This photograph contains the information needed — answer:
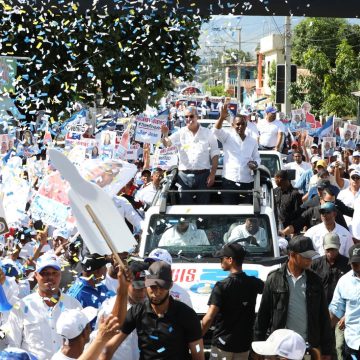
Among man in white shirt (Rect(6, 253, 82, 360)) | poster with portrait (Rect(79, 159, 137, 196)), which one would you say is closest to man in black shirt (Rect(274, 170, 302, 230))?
poster with portrait (Rect(79, 159, 137, 196))

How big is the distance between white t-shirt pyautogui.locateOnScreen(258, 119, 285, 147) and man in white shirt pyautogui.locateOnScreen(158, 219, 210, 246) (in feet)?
32.3

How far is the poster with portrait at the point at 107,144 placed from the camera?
55.2 feet

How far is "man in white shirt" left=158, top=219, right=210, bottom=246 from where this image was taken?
10906 millimetres

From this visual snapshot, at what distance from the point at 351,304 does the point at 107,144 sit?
9.05 m

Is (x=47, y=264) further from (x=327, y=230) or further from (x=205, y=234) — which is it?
(x=327, y=230)

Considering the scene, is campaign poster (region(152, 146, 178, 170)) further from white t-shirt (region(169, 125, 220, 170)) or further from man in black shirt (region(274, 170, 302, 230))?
white t-shirt (region(169, 125, 220, 170))

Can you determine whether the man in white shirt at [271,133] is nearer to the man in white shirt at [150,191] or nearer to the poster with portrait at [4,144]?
the man in white shirt at [150,191]

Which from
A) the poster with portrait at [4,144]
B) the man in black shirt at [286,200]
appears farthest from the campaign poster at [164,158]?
the poster with portrait at [4,144]

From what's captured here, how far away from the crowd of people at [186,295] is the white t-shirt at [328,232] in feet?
0.05

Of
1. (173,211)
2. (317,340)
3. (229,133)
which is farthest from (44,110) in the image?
(317,340)

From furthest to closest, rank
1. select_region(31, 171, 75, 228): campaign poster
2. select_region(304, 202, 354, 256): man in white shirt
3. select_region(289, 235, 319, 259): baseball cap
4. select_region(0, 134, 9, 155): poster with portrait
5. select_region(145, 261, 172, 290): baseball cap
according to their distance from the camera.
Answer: select_region(0, 134, 9, 155): poster with portrait
select_region(304, 202, 354, 256): man in white shirt
select_region(31, 171, 75, 228): campaign poster
select_region(289, 235, 319, 259): baseball cap
select_region(145, 261, 172, 290): baseball cap

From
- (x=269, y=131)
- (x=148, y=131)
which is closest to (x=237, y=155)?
(x=148, y=131)

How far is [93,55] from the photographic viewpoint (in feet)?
77.3

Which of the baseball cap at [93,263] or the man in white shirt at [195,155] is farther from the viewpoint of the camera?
the man in white shirt at [195,155]
